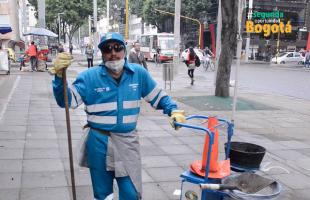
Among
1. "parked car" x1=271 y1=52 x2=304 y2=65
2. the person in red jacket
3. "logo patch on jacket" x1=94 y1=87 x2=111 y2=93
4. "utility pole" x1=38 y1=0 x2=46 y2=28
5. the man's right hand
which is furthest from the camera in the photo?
"parked car" x1=271 y1=52 x2=304 y2=65

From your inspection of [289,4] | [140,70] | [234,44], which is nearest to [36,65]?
[234,44]

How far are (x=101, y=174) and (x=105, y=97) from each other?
0.61m

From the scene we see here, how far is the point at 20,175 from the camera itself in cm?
497

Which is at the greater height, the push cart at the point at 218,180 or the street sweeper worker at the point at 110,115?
the street sweeper worker at the point at 110,115

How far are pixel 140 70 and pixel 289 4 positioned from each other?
5195 cm

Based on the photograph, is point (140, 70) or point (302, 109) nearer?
point (140, 70)

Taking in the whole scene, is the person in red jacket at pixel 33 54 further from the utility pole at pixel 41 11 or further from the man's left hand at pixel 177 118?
the man's left hand at pixel 177 118

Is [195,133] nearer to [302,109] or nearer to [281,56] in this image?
[302,109]

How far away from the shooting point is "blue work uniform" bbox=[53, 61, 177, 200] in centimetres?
311

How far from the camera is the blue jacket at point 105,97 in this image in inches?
122

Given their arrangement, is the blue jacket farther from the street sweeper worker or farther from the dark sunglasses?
Answer: the dark sunglasses

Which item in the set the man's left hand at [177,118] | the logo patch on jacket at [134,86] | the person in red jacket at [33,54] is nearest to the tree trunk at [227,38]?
the man's left hand at [177,118]

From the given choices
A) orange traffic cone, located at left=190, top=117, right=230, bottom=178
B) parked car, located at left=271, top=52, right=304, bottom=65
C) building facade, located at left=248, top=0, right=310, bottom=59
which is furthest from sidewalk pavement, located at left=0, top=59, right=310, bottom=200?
building facade, located at left=248, top=0, right=310, bottom=59

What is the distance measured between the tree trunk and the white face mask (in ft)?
28.5
